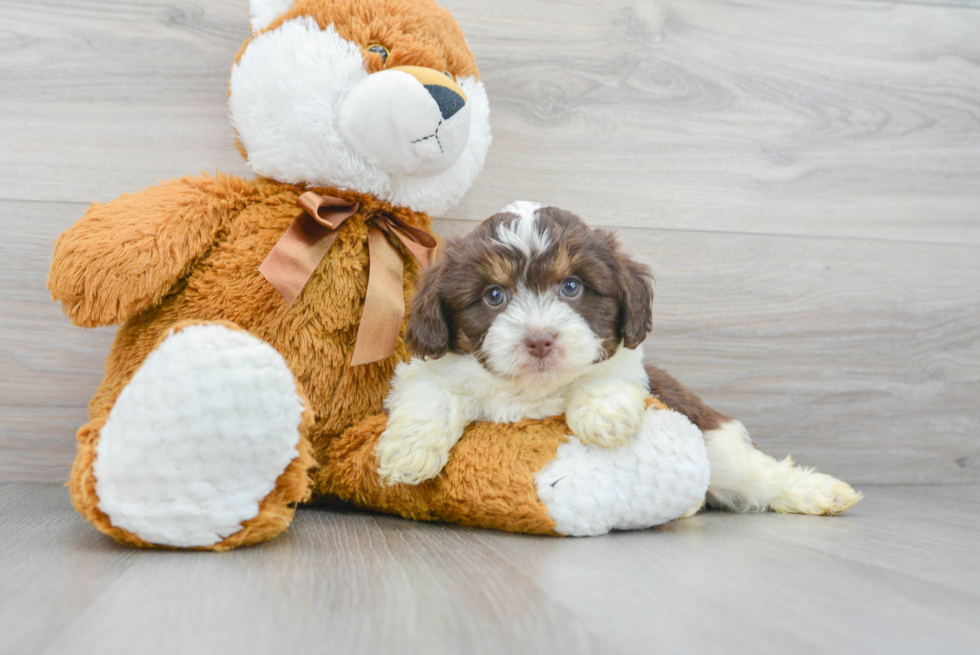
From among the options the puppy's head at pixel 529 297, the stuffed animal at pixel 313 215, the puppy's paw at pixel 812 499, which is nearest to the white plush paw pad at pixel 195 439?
the stuffed animal at pixel 313 215

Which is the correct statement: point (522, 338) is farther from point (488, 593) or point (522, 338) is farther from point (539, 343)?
point (488, 593)

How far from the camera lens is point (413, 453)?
48.1 inches

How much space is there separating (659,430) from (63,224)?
1442 mm

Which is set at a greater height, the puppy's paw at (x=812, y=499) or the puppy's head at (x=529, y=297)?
the puppy's head at (x=529, y=297)

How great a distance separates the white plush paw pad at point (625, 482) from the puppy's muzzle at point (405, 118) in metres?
0.61

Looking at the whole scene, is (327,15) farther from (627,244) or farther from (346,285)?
(627,244)

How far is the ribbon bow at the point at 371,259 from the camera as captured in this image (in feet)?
4.41

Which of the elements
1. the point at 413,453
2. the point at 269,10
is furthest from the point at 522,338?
the point at 269,10

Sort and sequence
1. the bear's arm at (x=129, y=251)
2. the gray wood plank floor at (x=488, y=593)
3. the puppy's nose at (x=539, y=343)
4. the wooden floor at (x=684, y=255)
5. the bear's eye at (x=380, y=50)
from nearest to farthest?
the gray wood plank floor at (x=488, y=593) < the wooden floor at (x=684, y=255) < the puppy's nose at (x=539, y=343) < the bear's arm at (x=129, y=251) < the bear's eye at (x=380, y=50)

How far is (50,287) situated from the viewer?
130 cm

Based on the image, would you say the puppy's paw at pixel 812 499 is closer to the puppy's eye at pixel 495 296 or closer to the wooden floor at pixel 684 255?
the wooden floor at pixel 684 255

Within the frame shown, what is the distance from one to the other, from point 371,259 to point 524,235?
1.17 feet

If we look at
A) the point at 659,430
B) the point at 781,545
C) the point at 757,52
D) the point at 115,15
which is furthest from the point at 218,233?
the point at 757,52

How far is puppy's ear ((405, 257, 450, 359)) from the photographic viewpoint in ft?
4.10
